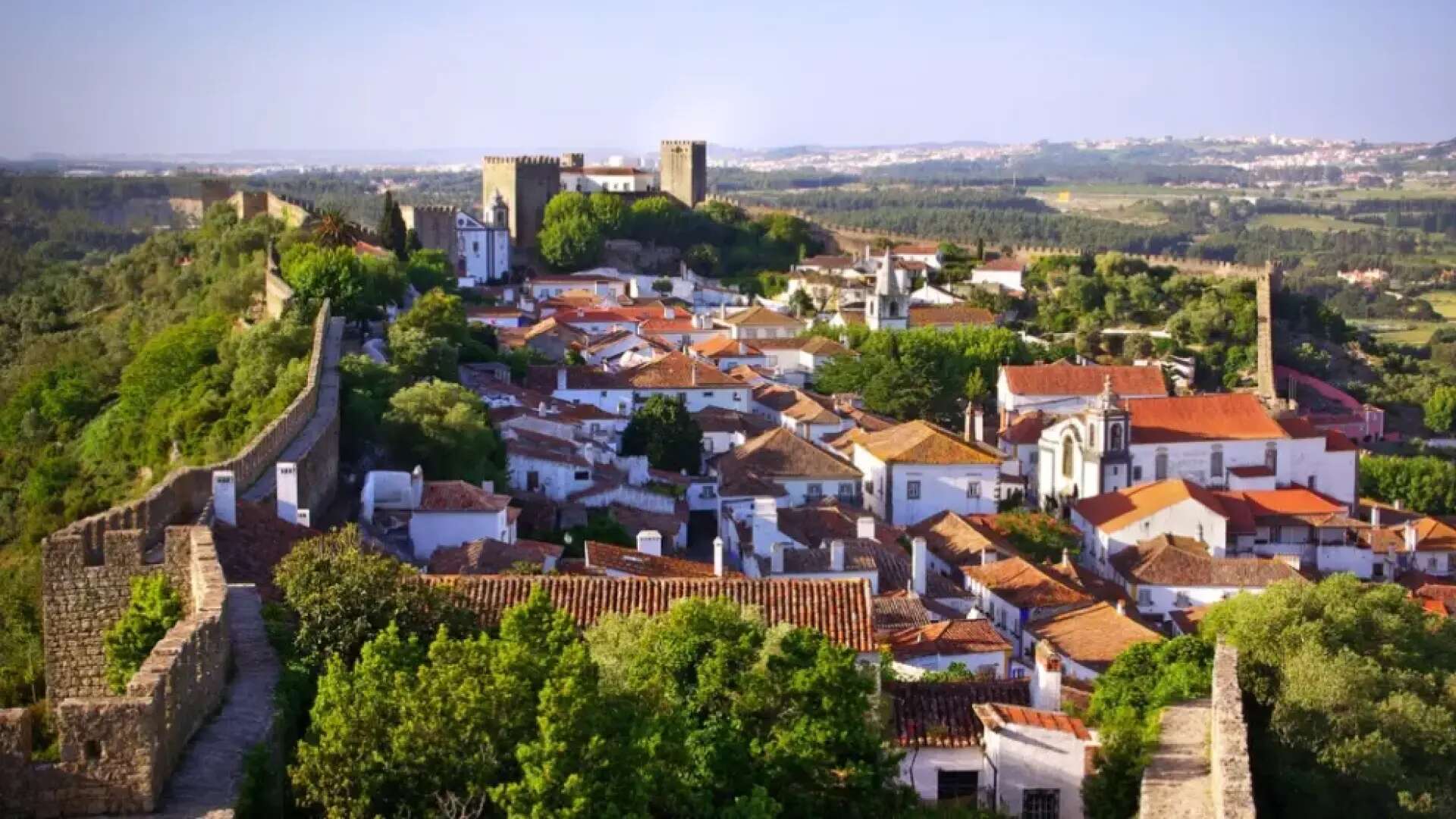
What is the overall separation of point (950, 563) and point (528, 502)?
17.3 feet

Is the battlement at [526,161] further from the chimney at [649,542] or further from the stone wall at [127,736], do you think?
the stone wall at [127,736]

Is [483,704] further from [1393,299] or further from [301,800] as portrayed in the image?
[1393,299]

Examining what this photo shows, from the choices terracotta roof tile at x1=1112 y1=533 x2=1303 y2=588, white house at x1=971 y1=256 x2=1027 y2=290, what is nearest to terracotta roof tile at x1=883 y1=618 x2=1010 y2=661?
terracotta roof tile at x1=1112 y1=533 x2=1303 y2=588

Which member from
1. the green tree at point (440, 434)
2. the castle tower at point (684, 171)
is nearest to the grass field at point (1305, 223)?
the castle tower at point (684, 171)

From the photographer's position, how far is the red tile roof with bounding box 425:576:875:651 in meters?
11.9

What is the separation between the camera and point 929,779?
33.1 ft

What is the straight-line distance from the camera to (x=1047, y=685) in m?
11.5

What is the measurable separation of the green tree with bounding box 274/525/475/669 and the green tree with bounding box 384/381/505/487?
Result: 10.7 meters

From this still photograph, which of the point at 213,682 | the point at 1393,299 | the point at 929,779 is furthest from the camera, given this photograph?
the point at 1393,299

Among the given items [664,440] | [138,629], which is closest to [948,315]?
[664,440]

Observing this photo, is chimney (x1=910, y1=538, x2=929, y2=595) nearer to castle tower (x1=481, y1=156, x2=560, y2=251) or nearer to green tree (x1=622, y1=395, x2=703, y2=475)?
green tree (x1=622, y1=395, x2=703, y2=475)

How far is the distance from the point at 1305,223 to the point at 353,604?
137m

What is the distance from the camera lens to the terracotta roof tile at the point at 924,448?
27.8 m

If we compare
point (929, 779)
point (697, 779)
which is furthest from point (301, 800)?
point (929, 779)
